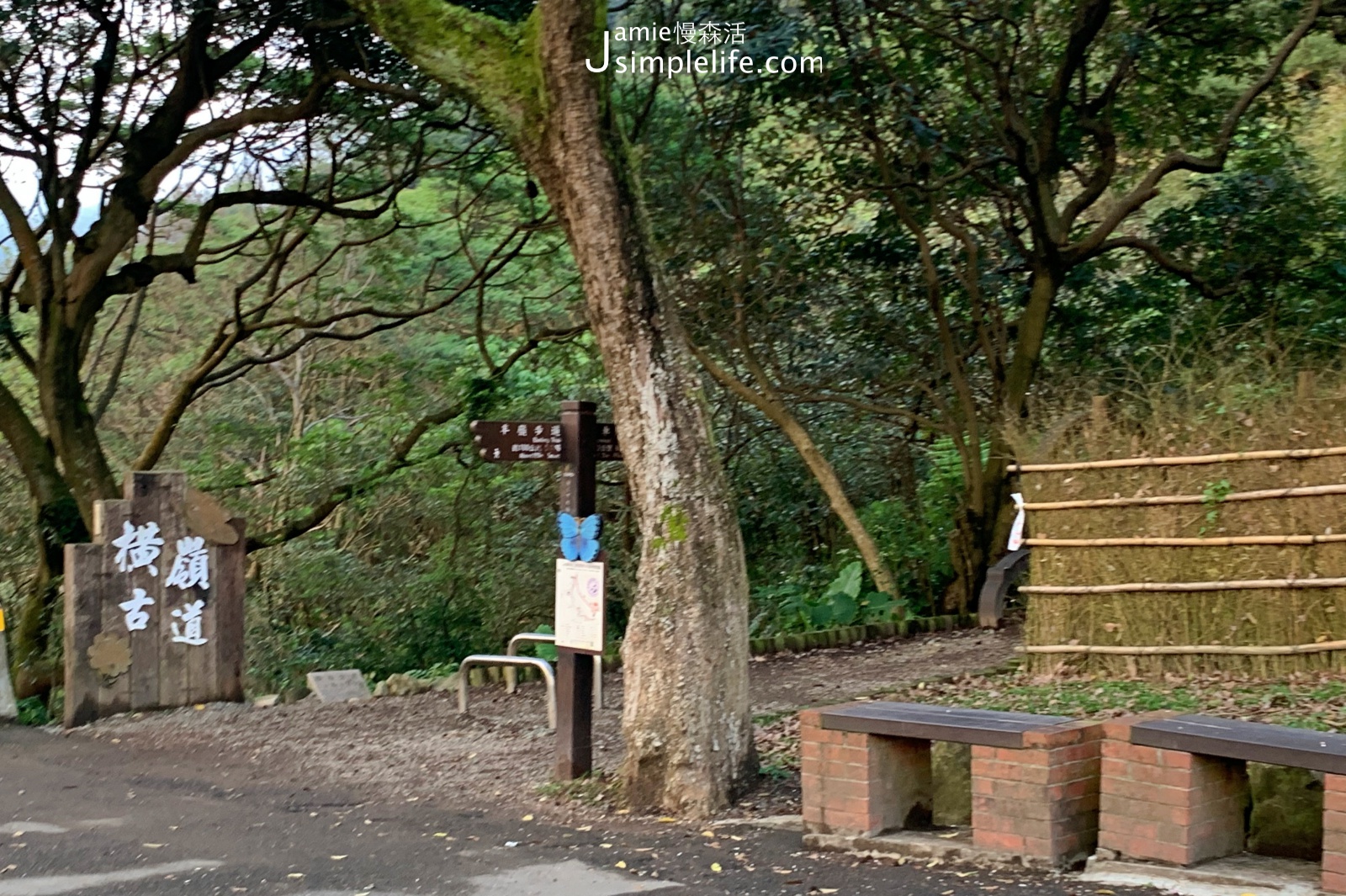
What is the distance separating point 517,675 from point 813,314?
19.7 feet

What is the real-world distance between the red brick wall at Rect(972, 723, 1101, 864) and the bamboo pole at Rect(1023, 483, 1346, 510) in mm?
3676

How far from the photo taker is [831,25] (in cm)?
1309

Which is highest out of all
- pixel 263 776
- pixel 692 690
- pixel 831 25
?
pixel 831 25

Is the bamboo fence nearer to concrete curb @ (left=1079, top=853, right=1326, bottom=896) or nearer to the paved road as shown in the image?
concrete curb @ (left=1079, top=853, right=1326, bottom=896)

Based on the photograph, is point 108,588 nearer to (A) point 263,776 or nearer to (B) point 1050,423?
(A) point 263,776

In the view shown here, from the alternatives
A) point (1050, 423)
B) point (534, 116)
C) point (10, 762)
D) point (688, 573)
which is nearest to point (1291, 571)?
point (1050, 423)

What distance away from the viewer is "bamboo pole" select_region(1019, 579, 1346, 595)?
8.64 meters

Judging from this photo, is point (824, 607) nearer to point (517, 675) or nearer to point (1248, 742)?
point (517, 675)

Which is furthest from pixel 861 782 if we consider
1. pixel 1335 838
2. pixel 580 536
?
pixel 580 536

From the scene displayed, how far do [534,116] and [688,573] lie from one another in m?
2.84

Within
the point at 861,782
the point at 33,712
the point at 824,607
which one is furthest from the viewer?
the point at 824,607

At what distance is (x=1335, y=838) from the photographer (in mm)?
5031

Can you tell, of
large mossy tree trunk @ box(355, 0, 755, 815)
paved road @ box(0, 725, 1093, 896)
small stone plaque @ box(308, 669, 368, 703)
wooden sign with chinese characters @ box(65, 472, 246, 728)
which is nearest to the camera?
paved road @ box(0, 725, 1093, 896)

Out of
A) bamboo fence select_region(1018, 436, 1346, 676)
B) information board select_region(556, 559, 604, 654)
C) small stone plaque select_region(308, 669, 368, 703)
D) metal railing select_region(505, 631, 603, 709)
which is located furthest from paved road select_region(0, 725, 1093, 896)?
bamboo fence select_region(1018, 436, 1346, 676)
